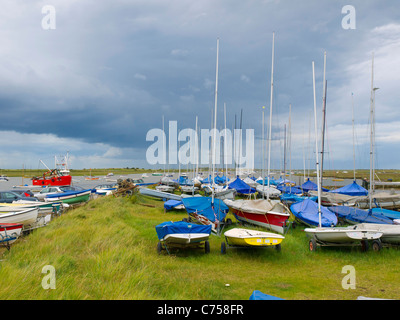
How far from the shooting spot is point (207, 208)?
53.0 ft

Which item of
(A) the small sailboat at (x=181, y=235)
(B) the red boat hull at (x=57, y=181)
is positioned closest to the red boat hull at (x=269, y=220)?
(A) the small sailboat at (x=181, y=235)

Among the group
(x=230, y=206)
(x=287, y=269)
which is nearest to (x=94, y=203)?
(x=230, y=206)

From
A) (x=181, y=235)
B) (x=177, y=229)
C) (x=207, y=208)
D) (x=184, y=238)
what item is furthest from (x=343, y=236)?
(x=207, y=208)

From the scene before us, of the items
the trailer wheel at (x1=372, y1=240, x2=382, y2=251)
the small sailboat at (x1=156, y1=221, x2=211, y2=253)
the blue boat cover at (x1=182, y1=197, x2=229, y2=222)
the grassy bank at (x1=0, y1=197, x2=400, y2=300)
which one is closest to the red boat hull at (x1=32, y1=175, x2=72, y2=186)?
the blue boat cover at (x1=182, y1=197, x2=229, y2=222)

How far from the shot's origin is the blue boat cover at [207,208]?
622 inches

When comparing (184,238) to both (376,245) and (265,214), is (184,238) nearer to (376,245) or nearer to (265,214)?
(265,214)

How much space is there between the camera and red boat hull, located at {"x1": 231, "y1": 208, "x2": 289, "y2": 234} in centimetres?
1469

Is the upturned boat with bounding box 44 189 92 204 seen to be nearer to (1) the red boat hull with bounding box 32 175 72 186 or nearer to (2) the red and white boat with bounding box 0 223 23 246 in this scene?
(2) the red and white boat with bounding box 0 223 23 246

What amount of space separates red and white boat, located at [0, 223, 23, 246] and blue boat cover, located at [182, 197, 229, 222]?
8841mm

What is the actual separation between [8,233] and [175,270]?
7490 mm
